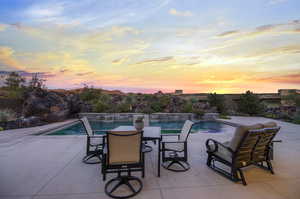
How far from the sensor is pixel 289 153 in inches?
137

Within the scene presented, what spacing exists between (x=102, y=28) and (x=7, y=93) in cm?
806

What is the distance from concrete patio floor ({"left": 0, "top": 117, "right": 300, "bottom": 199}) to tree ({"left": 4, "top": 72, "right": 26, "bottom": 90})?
31.5 ft

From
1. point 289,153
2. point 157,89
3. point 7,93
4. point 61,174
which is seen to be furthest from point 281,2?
point 7,93

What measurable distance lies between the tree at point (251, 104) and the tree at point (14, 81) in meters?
16.8

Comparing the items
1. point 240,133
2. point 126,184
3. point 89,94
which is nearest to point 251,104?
point 240,133

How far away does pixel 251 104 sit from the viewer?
995cm

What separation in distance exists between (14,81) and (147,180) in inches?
521

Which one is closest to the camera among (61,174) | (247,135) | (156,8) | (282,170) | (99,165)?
(247,135)

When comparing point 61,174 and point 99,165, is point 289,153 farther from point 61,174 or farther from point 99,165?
point 61,174

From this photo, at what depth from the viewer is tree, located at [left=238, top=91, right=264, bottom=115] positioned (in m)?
9.90

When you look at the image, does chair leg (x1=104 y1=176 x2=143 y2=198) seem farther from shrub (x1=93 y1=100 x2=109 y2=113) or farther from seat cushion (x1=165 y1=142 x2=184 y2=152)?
shrub (x1=93 y1=100 x2=109 y2=113)

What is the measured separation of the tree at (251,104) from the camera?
32.5 feet

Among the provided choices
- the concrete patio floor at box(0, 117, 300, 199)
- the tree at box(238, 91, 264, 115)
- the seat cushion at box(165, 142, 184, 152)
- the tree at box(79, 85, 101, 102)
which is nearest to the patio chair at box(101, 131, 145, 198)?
the concrete patio floor at box(0, 117, 300, 199)

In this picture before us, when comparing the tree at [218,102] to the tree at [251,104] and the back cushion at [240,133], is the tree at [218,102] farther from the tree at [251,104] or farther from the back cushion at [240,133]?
the back cushion at [240,133]
